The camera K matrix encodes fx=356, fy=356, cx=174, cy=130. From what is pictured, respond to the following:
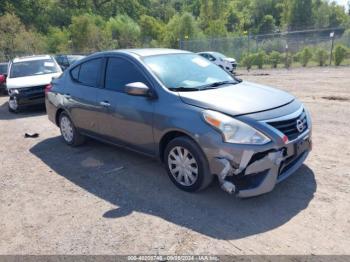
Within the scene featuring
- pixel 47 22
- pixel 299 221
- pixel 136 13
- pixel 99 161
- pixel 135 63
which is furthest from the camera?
pixel 136 13

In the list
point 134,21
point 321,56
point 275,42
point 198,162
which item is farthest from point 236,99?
point 134,21

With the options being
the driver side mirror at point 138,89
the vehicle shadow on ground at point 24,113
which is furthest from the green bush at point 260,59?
the driver side mirror at point 138,89

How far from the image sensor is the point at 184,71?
193 inches

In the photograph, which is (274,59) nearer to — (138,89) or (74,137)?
Result: (74,137)

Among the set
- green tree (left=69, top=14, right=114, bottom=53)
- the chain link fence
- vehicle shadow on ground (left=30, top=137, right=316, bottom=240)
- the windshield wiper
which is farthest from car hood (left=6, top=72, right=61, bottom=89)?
→ green tree (left=69, top=14, right=114, bottom=53)

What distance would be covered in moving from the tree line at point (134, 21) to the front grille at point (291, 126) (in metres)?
36.2

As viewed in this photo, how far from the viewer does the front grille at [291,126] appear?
3.91m

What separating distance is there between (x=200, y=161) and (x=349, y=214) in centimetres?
164

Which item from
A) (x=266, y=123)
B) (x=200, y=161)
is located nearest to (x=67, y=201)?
(x=200, y=161)

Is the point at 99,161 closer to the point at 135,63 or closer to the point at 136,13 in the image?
the point at 135,63

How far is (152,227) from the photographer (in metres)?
3.73

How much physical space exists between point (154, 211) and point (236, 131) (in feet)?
4.26

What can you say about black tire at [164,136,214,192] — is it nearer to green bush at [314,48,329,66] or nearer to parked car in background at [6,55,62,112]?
parked car in background at [6,55,62,112]

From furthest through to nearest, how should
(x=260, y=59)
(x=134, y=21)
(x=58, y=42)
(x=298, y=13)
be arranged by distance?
(x=134, y=21) < (x=298, y=13) < (x=58, y=42) < (x=260, y=59)
